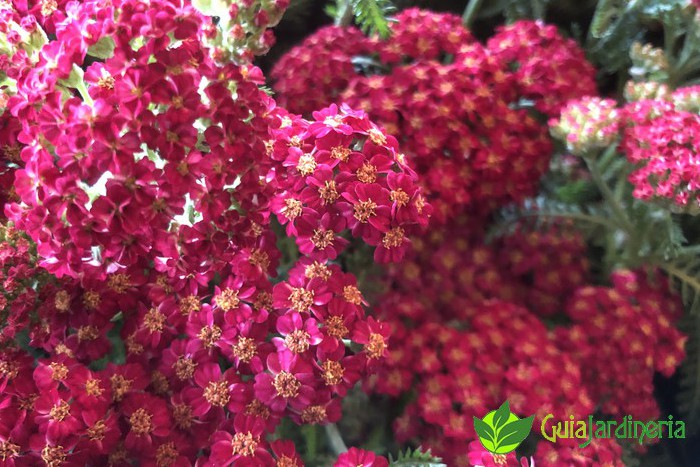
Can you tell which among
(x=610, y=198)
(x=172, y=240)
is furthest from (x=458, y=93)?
(x=172, y=240)

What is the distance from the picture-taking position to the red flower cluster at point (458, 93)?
810 millimetres

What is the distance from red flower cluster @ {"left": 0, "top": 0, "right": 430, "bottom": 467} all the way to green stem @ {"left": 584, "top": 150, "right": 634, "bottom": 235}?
362mm

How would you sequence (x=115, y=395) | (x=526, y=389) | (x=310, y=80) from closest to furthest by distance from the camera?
(x=115, y=395) → (x=526, y=389) → (x=310, y=80)

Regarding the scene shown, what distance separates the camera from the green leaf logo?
2.08 feet

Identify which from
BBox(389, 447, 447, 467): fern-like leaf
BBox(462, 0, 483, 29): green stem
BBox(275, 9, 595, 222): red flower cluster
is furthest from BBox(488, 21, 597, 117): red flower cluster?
BBox(389, 447, 447, 467): fern-like leaf

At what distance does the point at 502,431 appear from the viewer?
25.5 inches

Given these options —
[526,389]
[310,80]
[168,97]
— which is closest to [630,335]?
[526,389]

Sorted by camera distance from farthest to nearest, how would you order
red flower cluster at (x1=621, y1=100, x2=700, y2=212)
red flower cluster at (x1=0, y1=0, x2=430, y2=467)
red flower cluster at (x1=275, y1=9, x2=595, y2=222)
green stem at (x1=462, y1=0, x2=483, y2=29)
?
green stem at (x1=462, y1=0, x2=483, y2=29)
red flower cluster at (x1=275, y1=9, x2=595, y2=222)
red flower cluster at (x1=621, y1=100, x2=700, y2=212)
red flower cluster at (x1=0, y1=0, x2=430, y2=467)

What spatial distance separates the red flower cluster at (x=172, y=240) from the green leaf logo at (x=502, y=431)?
0.14 meters

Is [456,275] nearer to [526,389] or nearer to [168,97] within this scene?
[526,389]

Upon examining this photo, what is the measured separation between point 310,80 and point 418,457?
1.64 feet

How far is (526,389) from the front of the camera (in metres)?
0.75

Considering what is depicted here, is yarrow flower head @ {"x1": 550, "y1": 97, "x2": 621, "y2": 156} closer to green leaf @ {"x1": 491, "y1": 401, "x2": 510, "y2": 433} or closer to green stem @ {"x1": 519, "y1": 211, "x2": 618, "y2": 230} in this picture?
green stem @ {"x1": 519, "y1": 211, "x2": 618, "y2": 230}

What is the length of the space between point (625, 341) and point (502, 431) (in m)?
0.29
